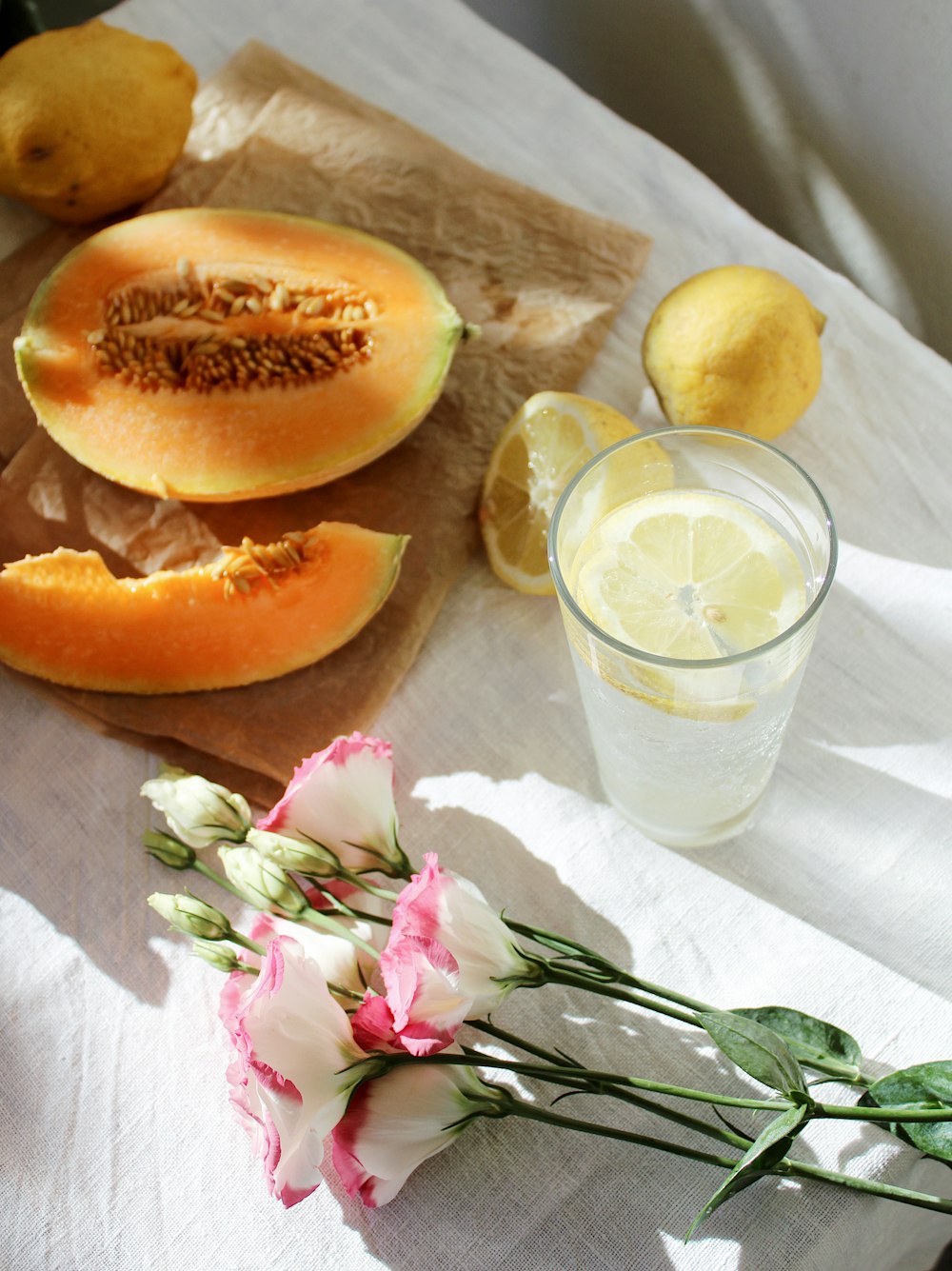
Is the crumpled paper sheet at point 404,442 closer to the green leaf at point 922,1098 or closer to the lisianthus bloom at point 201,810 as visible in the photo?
the lisianthus bloom at point 201,810

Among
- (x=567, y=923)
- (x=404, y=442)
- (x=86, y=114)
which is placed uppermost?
(x=86, y=114)

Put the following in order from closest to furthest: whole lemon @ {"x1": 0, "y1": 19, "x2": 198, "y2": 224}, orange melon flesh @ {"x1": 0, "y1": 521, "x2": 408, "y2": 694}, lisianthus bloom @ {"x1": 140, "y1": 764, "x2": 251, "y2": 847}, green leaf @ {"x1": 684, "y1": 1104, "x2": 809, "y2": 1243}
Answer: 1. green leaf @ {"x1": 684, "y1": 1104, "x2": 809, "y2": 1243}
2. lisianthus bloom @ {"x1": 140, "y1": 764, "x2": 251, "y2": 847}
3. orange melon flesh @ {"x1": 0, "y1": 521, "x2": 408, "y2": 694}
4. whole lemon @ {"x1": 0, "y1": 19, "x2": 198, "y2": 224}

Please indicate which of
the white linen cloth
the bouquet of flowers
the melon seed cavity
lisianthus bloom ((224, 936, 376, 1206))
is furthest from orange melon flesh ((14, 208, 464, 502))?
lisianthus bloom ((224, 936, 376, 1206))

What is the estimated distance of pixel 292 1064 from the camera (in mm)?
372

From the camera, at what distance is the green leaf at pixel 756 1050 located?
38cm

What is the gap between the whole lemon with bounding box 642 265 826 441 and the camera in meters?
0.61

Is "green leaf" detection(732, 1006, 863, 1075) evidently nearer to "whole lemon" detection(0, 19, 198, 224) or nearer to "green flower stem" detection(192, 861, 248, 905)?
"green flower stem" detection(192, 861, 248, 905)

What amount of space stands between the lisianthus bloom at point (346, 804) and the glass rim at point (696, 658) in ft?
0.34

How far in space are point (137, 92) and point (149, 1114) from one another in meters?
0.60

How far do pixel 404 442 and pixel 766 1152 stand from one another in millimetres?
443

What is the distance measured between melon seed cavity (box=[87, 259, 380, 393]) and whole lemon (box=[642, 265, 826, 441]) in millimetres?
176

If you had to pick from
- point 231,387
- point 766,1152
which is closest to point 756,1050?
point 766,1152

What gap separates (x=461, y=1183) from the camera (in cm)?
45

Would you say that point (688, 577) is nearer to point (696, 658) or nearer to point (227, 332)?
point (696, 658)
